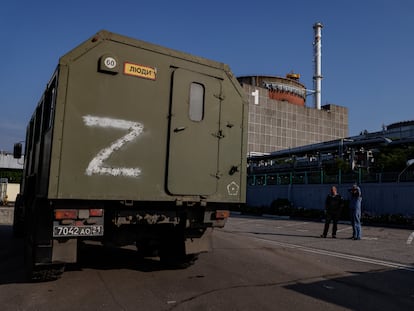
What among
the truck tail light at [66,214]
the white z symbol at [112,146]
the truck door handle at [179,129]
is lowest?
the truck tail light at [66,214]

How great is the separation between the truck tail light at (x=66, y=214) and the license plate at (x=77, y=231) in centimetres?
15

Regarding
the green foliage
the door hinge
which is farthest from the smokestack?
the door hinge

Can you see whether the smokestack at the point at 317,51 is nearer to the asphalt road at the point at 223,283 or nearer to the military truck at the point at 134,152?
the asphalt road at the point at 223,283

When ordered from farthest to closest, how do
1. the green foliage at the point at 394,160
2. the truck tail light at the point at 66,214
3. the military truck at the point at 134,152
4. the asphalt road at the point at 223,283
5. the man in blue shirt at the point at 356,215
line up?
the green foliage at the point at 394,160 < the man in blue shirt at the point at 356,215 < the military truck at the point at 134,152 < the truck tail light at the point at 66,214 < the asphalt road at the point at 223,283

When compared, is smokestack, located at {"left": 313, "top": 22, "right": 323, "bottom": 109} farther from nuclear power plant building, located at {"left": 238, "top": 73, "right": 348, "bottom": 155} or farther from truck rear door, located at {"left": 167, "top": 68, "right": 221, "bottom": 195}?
truck rear door, located at {"left": 167, "top": 68, "right": 221, "bottom": 195}

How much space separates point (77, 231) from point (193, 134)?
2.25 meters

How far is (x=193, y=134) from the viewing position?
6.47m

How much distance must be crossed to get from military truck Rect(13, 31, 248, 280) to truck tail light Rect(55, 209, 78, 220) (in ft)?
0.04

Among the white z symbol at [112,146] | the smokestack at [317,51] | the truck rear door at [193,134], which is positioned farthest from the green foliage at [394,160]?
the smokestack at [317,51]

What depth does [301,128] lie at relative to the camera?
69875 millimetres

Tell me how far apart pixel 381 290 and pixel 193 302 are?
296cm

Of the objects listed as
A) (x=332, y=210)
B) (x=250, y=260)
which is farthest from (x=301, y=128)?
(x=250, y=260)

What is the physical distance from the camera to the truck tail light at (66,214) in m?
5.41

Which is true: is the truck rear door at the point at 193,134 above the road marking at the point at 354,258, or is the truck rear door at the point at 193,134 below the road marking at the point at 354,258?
above
